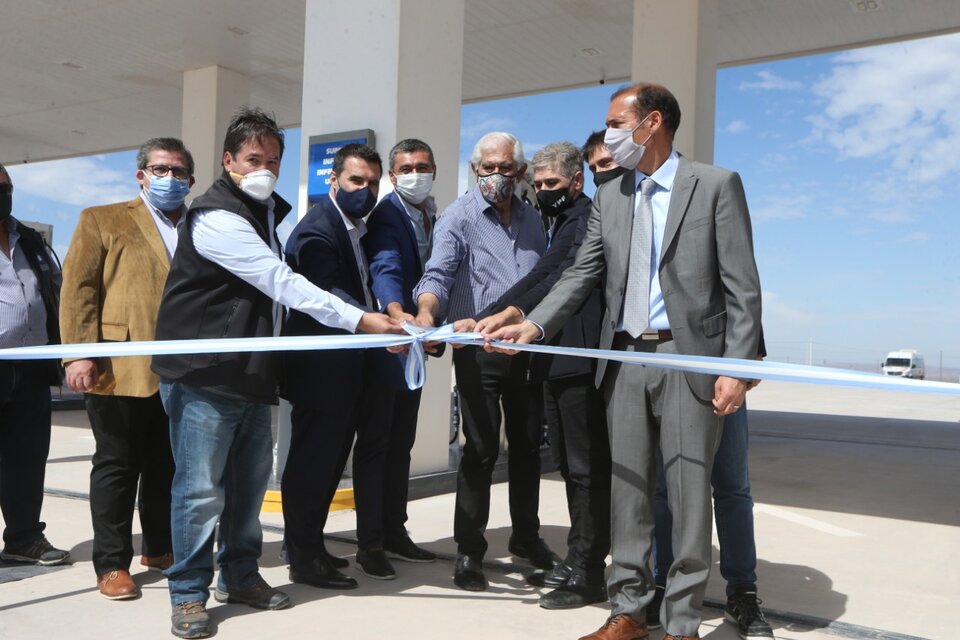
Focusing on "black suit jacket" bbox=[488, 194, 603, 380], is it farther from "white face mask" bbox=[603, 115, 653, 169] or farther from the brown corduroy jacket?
the brown corduroy jacket

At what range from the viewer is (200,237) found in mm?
3230

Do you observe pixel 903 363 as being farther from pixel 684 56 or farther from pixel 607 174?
pixel 607 174

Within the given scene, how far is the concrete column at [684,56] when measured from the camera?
339 inches

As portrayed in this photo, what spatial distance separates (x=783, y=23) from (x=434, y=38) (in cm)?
609

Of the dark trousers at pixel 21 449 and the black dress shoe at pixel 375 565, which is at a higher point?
the dark trousers at pixel 21 449

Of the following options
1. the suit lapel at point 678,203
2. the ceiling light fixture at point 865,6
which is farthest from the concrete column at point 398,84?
the ceiling light fixture at point 865,6

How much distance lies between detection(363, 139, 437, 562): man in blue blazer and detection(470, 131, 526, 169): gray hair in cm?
35

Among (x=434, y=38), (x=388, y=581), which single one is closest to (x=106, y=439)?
(x=388, y=581)

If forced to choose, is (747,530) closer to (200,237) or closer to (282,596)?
(282,596)

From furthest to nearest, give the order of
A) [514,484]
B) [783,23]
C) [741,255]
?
1. [783,23]
2. [514,484]
3. [741,255]

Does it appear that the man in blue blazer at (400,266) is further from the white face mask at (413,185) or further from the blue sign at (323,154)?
the blue sign at (323,154)

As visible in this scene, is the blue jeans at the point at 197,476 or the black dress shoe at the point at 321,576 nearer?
the blue jeans at the point at 197,476

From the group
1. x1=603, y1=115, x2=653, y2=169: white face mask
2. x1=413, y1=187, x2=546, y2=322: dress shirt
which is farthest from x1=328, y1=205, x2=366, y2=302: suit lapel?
x1=603, y1=115, x2=653, y2=169: white face mask

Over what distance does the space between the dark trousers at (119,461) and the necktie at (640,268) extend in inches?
81.7
